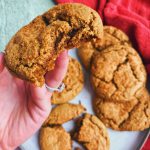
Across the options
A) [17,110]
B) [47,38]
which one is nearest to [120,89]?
[17,110]

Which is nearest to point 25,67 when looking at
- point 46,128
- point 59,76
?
point 59,76

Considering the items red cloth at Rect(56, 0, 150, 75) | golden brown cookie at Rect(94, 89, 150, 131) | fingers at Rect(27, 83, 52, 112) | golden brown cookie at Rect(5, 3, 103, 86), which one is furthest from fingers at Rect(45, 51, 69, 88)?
red cloth at Rect(56, 0, 150, 75)

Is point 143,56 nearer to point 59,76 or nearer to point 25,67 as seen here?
point 59,76

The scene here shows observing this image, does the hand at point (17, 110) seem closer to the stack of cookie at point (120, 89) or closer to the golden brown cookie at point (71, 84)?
the golden brown cookie at point (71, 84)

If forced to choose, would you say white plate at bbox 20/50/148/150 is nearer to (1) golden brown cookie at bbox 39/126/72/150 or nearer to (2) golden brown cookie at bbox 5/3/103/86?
(1) golden brown cookie at bbox 39/126/72/150

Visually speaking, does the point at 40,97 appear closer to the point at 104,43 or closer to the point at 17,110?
the point at 17,110

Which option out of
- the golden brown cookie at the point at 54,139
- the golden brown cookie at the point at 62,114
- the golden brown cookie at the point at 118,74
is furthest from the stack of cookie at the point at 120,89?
the golden brown cookie at the point at 54,139
